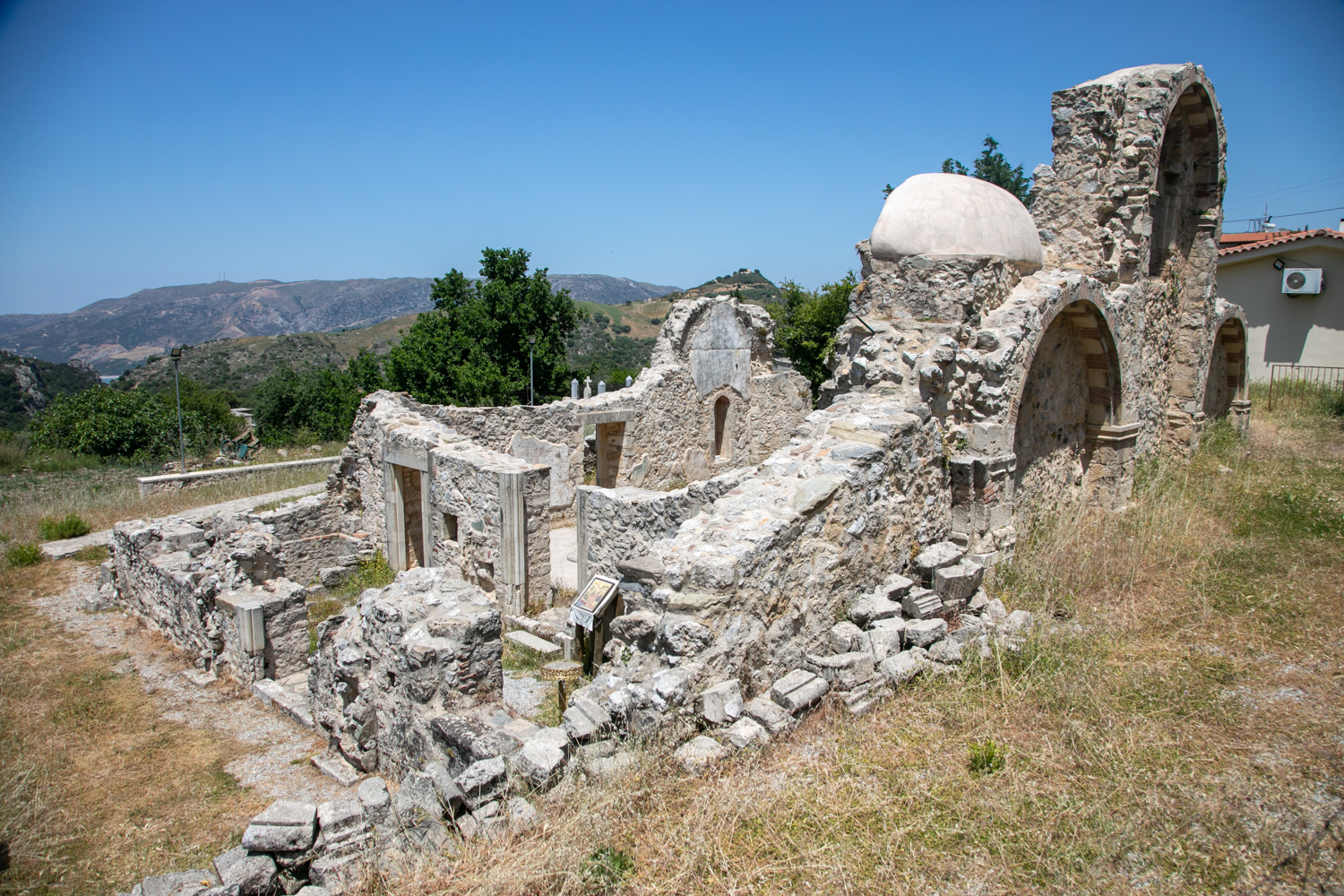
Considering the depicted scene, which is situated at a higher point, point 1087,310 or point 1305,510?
point 1087,310

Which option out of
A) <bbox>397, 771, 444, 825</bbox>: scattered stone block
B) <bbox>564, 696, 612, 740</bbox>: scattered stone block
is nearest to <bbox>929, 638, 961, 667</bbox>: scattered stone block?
<bbox>564, 696, 612, 740</bbox>: scattered stone block

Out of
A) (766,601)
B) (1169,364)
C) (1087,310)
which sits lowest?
(766,601)

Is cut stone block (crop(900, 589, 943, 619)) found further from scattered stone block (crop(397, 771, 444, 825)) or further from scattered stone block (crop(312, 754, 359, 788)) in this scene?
scattered stone block (crop(312, 754, 359, 788))

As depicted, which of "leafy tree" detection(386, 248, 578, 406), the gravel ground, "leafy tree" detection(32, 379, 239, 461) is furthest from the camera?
"leafy tree" detection(386, 248, 578, 406)

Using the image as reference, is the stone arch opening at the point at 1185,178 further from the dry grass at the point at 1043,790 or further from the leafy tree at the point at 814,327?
the leafy tree at the point at 814,327

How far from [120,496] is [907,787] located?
17.3 metres

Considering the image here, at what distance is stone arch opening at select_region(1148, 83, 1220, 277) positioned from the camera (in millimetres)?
10562

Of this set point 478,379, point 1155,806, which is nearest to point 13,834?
point 1155,806

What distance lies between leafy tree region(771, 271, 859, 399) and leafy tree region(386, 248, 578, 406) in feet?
28.1

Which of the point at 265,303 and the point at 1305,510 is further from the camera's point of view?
the point at 265,303

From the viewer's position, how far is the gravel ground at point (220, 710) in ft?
19.5

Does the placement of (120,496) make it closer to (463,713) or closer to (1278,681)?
(463,713)

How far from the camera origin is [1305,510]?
25.7 ft

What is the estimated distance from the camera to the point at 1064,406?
8.59 metres
